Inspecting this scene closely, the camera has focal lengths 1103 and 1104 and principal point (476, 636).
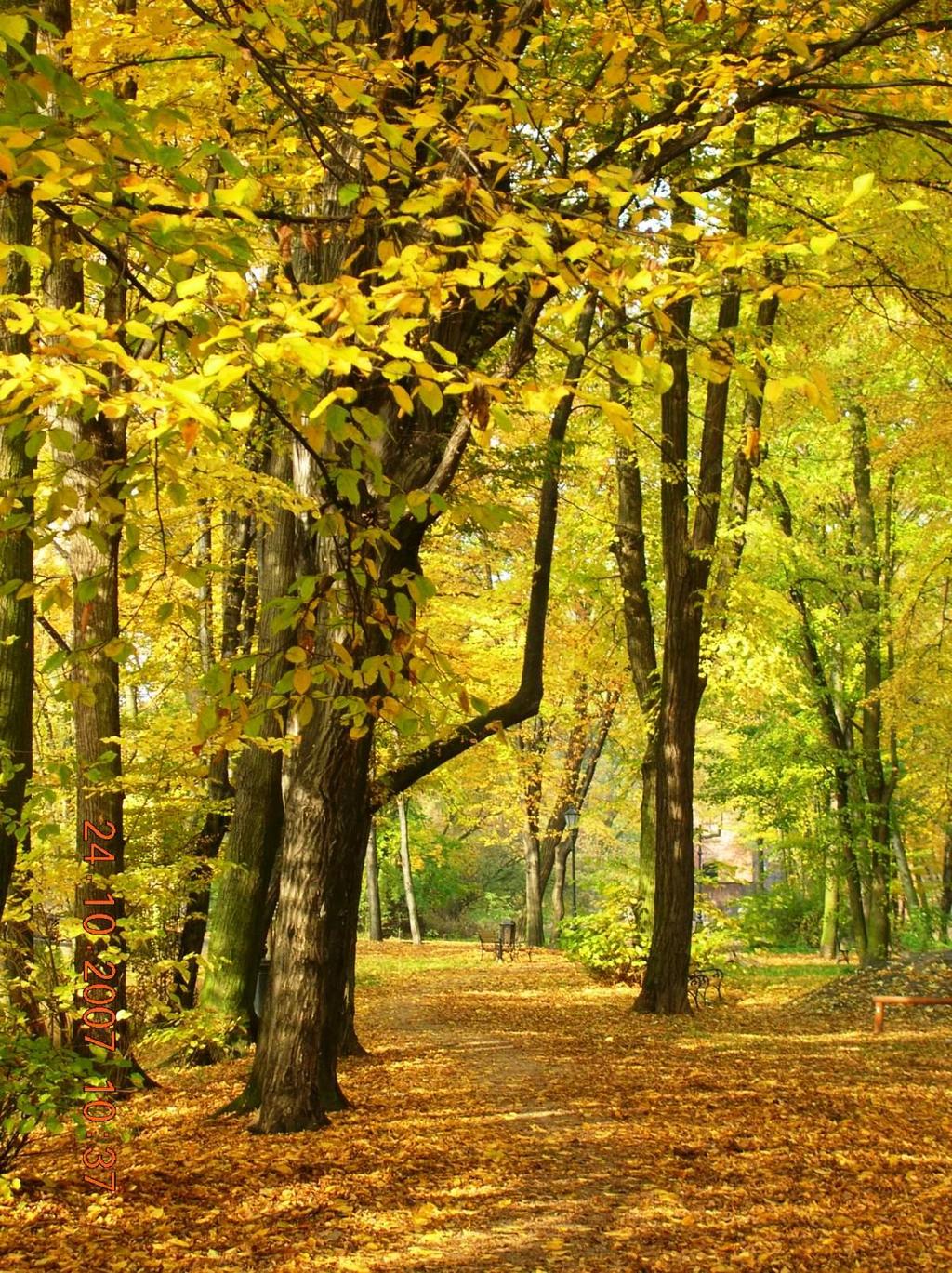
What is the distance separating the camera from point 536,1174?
5574 millimetres

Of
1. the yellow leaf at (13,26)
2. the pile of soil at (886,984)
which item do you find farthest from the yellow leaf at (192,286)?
the pile of soil at (886,984)

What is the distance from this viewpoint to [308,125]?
3537mm

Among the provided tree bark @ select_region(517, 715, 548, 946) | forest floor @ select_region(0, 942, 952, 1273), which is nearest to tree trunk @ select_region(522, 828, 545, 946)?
tree bark @ select_region(517, 715, 548, 946)

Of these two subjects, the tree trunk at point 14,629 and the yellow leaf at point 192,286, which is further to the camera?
the tree trunk at point 14,629

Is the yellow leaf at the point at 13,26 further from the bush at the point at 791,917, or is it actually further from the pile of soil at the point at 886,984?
the bush at the point at 791,917

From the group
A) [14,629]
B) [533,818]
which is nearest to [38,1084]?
[14,629]

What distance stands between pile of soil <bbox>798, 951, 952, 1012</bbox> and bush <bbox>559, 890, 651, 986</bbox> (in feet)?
7.17

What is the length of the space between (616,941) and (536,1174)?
9.78m

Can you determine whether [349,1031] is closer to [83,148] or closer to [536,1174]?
[536,1174]

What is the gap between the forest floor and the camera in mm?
4402

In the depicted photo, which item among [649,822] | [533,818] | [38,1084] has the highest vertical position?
[649,822]

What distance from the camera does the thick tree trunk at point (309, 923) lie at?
6.03 m

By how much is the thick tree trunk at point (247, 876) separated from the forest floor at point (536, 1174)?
26.0 inches

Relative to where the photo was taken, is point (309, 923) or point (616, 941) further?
point (616, 941)
